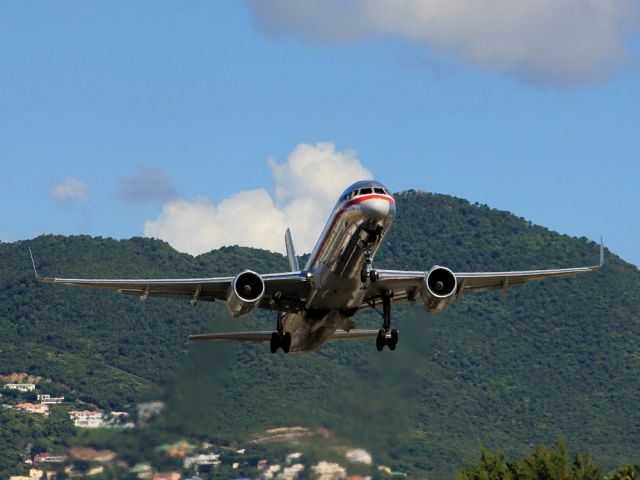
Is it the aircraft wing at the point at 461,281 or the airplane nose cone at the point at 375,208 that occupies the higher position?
the airplane nose cone at the point at 375,208

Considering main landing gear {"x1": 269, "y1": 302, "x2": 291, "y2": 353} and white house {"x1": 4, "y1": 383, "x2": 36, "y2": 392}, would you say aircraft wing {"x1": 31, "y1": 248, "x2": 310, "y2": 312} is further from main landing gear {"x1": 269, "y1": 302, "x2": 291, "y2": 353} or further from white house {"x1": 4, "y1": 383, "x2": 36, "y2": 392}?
white house {"x1": 4, "y1": 383, "x2": 36, "y2": 392}

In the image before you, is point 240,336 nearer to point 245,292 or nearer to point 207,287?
point 207,287

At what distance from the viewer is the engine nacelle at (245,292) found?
4997cm

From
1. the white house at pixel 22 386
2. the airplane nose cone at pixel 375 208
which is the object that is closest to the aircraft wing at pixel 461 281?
the airplane nose cone at pixel 375 208

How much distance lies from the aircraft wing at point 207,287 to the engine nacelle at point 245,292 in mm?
791

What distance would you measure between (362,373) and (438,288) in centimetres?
1269

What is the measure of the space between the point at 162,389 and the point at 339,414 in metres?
8.69

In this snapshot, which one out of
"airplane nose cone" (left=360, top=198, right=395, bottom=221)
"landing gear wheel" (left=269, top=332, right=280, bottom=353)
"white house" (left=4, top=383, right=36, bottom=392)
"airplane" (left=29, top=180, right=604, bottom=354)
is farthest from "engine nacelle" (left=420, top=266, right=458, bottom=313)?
"white house" (left=4, top=383, right=36, bottom=392)

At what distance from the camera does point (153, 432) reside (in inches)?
2467

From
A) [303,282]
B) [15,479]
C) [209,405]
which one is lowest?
[15,479]

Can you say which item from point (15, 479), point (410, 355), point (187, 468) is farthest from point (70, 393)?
point (410, 355)

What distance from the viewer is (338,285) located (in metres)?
49.0

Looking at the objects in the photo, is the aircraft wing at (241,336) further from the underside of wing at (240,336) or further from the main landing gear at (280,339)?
the main landing gear at (280,339)

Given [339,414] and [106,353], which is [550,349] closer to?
[106,353]
